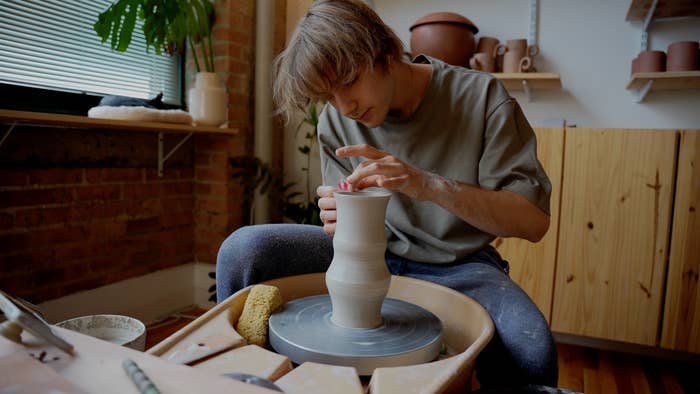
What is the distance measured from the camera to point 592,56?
2.20m

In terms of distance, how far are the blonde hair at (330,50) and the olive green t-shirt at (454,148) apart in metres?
0.20

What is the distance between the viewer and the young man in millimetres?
862

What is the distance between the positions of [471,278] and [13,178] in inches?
61.8

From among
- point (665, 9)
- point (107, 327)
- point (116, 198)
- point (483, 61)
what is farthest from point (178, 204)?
point (665, 9)

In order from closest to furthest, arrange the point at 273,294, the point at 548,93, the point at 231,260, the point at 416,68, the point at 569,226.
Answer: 1. the point at 273,294
2. the point at 231,260
3. the point at 416,68
4. the point at 569,226
5. the point at 548,93

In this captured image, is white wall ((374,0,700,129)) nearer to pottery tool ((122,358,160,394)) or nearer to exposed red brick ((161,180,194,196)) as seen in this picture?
exposed red brick ((161,180,194,196))

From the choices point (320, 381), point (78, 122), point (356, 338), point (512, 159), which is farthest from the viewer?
point (78, 122)

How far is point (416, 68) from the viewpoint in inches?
46.3

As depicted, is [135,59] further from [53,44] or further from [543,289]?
[543,289]

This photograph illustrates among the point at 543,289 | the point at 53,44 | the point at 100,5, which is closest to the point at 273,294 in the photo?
the point at 543,289

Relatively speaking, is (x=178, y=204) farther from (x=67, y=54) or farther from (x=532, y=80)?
(x=532, y=80)

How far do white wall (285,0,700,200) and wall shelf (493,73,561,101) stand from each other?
39 millimetres

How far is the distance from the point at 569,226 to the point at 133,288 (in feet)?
6.17

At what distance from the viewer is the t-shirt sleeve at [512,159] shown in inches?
39.4
